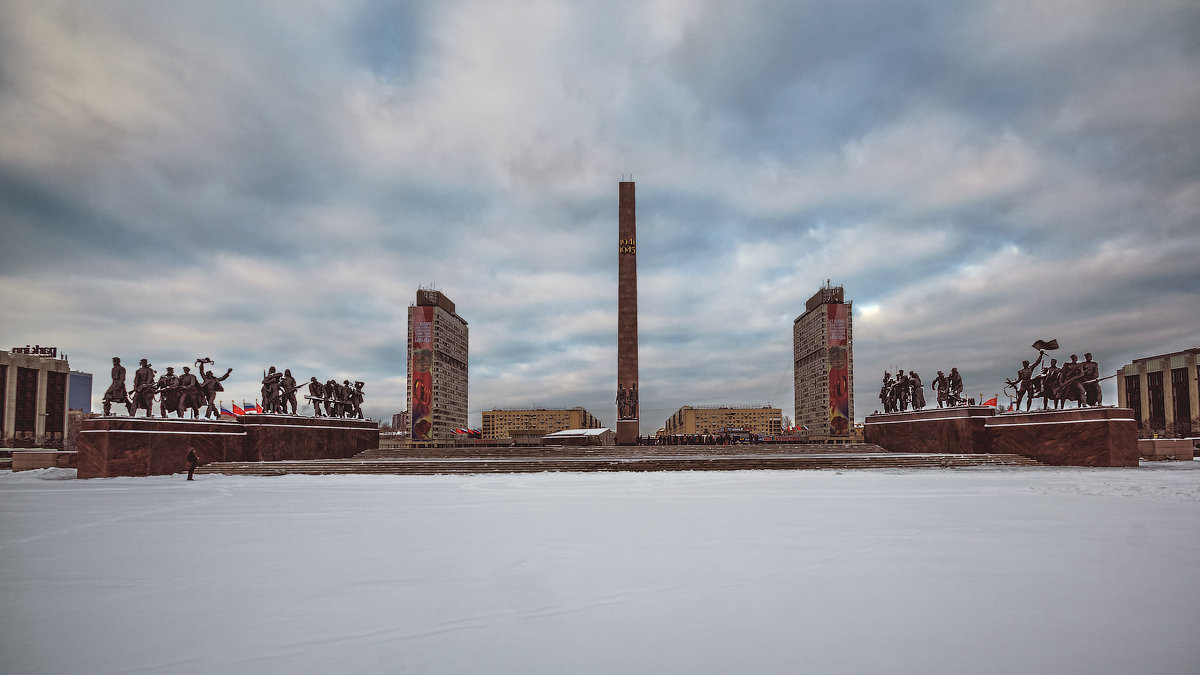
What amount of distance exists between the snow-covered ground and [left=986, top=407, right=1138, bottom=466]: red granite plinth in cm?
1302

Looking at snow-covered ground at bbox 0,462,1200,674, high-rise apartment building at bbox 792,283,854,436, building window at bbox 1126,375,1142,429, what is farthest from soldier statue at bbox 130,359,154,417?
building window at bbox 1126,375,1142,429

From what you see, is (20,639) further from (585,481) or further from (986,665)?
(585,481)

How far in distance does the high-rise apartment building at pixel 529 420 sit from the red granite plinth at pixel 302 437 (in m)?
129

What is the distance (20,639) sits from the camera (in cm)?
379

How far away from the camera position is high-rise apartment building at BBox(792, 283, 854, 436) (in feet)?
273

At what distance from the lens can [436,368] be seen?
107m

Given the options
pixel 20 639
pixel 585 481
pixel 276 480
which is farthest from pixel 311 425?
pixel 20 639

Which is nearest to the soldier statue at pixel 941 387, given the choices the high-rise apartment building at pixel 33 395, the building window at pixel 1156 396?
the building window at pixel 1156 396

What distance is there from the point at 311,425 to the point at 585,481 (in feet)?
50.8

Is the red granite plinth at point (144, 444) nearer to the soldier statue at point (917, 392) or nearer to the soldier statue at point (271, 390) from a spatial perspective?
the soldier statue at point (271, 390)

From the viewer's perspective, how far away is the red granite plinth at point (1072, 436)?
20.5 meters

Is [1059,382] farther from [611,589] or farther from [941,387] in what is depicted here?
[611,589]

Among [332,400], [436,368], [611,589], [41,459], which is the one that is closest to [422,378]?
[436,368]

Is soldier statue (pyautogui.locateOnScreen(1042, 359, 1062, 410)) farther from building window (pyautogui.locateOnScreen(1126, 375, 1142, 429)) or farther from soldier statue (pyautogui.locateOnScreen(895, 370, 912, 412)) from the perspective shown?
building window (pyautogui.locateOnScreen(1126, 375, 1142, 429))
